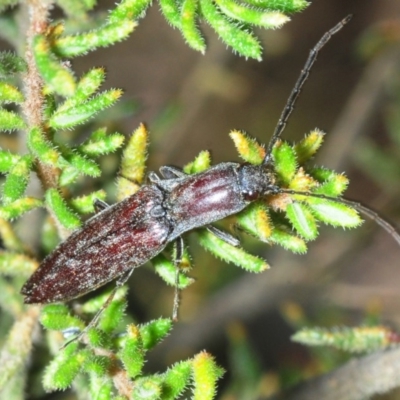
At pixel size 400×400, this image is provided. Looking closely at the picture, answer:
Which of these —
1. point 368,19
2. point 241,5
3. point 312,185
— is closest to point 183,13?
point 241,5

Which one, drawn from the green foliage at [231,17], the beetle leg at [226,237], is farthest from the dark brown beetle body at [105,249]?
the green foliage at [231,17]

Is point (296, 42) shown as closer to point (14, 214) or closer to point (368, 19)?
point (368, 19)

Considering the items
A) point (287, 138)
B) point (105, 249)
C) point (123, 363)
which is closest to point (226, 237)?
point (123, 363)

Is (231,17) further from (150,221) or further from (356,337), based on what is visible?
(356,337)

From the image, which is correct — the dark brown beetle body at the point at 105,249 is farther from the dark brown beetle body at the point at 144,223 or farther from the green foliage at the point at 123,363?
the green foliage at the point at 123,363

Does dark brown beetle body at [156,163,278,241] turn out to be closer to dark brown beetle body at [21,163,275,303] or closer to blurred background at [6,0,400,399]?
dark brown beetle body at [21,163,275,303]

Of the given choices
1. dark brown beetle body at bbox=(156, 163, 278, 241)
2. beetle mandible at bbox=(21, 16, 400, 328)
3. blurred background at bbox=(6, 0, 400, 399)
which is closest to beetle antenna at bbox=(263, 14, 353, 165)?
beetle mandible at bbox=(21, 16, 400, 328)
